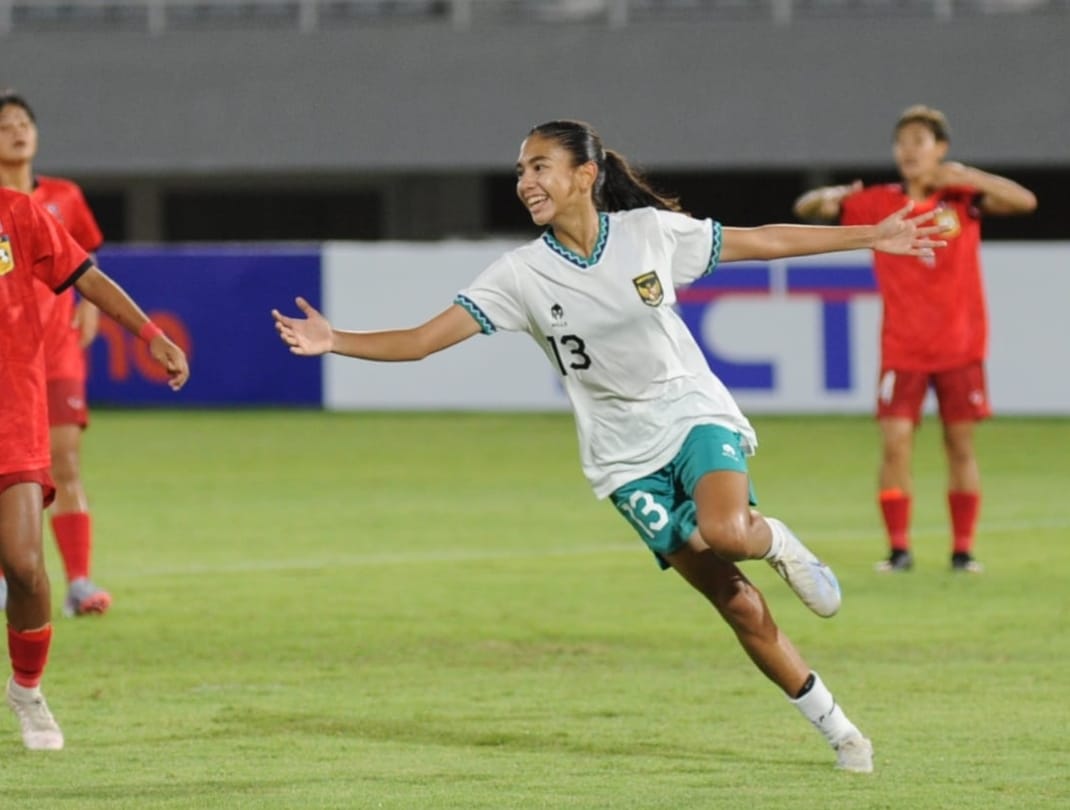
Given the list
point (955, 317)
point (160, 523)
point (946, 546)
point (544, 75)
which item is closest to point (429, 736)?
point (955, 317)

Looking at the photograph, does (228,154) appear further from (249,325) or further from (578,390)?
(578,390)

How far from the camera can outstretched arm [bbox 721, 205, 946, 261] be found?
707cm

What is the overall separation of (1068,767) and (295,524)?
813cm

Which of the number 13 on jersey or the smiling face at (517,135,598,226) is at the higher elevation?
the smiling face at (517,135,598,226)

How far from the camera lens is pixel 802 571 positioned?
706 cm

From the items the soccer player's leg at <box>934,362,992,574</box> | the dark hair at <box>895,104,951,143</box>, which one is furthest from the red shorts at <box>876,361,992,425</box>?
the dark hair at <box>895,104,951,143</box>

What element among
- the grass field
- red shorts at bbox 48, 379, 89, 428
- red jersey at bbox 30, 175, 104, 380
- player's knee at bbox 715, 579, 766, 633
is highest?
red jersey at bbox 30, 175, 104, 380

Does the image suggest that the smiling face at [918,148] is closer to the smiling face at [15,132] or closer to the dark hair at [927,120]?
the dark hair at [927,120]

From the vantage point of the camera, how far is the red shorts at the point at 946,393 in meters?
12.1

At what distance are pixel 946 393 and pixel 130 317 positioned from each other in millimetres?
5905

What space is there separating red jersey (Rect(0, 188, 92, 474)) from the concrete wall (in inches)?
778

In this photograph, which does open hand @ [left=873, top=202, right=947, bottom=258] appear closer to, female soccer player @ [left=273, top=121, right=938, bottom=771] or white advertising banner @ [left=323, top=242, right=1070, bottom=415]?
female soccer player @ [left=273, top=121, right=938, bottom=771]

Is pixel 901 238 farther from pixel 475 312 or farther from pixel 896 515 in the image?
pixel 896 515

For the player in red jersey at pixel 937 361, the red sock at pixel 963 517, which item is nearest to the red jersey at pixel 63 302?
the player in red jersey at pixel 937 361
